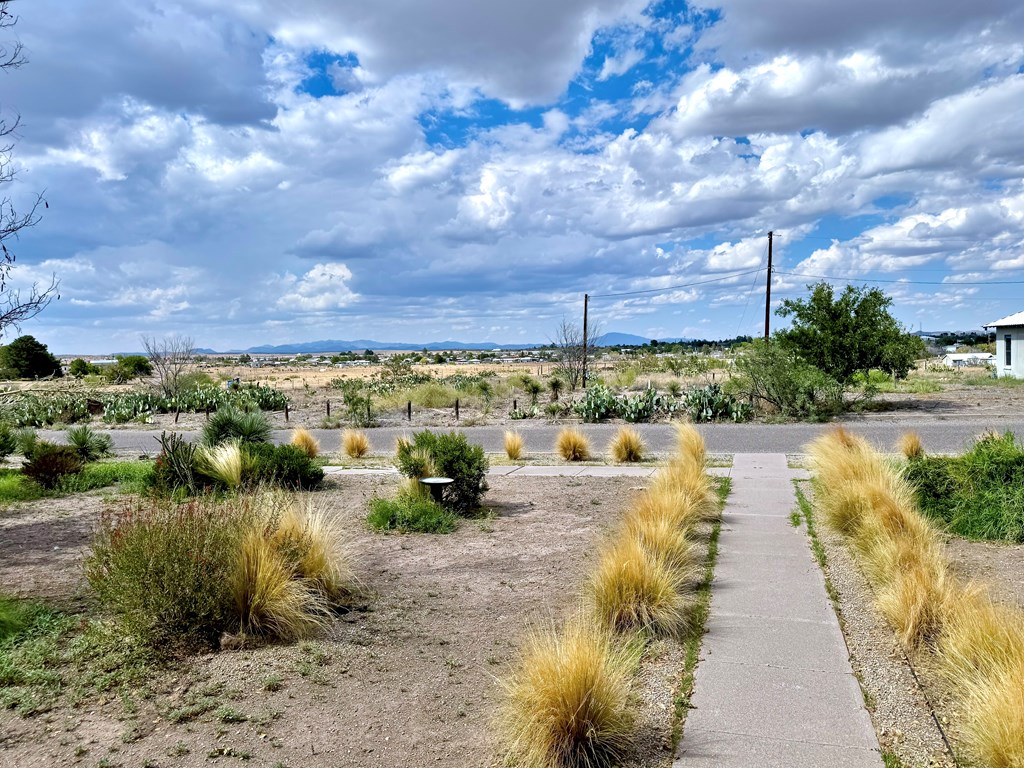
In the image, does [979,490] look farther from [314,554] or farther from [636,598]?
[314,554]

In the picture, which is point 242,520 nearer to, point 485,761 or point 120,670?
point 120,670

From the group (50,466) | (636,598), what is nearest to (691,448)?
(636,598)

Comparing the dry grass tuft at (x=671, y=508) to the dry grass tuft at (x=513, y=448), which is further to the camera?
the dry grass tuft at (x=513, y=448)

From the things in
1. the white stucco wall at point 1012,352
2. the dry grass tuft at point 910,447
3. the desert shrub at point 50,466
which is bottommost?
the desert shrub at point 50,466

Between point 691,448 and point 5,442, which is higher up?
point 691,448

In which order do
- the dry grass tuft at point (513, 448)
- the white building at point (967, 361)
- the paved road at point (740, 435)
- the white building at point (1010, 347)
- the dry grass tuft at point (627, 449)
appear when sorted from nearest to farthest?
the dry grass tuft at point (627, 449) → the dry grass tuft at point (513, 448) → the paved road at point (740, 435) → the white building at point (1010, 347) → the white building at point (967, 361)

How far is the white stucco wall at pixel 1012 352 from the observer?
3881cm

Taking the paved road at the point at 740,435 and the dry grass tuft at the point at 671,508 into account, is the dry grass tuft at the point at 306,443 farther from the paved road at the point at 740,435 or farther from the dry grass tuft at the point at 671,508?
the dry grass tuft at the point at 671,508

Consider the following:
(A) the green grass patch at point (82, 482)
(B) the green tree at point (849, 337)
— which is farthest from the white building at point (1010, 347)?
(A) the green grass patch at point (82, 482)

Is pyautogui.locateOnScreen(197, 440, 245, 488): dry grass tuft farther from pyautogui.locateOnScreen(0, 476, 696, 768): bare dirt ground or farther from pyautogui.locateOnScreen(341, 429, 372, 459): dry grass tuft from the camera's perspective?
pyautogui.locateOnScreen(341, 429, 372, 459): dry grass tuft

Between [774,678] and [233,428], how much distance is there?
38.5ft

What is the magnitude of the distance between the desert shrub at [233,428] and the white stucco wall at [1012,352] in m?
37.2

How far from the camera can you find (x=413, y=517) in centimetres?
930

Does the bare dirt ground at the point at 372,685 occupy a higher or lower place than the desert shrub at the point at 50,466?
lower
